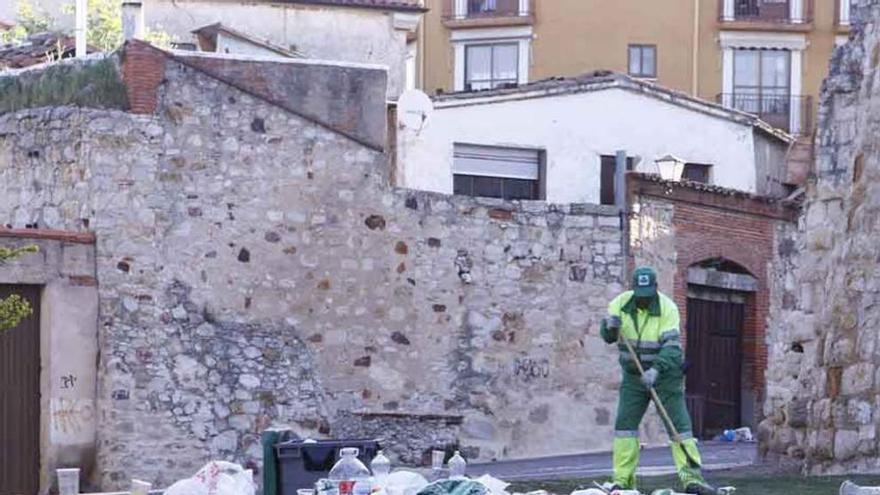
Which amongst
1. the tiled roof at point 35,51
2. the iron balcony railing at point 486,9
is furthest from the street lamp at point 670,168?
the iron balcony railing at point 486,9

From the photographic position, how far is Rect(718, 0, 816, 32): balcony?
50.3m

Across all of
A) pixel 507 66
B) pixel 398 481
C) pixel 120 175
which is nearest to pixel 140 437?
pixel 120 175

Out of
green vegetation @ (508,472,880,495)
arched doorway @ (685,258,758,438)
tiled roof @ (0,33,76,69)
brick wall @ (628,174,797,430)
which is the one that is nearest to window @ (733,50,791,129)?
brick wall @ (628,174,797,430)

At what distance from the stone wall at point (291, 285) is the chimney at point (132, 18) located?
4106 mm

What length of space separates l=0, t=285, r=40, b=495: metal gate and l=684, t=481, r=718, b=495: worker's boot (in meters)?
9.51

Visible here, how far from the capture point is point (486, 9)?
50125 millimetres

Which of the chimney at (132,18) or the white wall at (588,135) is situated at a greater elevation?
the chimney at (132,18)

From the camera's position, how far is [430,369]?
29.5 metres

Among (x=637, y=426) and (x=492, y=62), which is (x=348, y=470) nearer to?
(x=637, y=426)

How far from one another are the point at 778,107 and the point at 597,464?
23511 mm

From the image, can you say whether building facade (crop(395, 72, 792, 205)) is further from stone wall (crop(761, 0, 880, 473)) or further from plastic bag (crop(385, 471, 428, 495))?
plastic bag (crop(385, 471, 428, 495))

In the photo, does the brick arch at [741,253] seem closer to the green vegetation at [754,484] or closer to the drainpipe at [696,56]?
the green vegetation at [754,484]

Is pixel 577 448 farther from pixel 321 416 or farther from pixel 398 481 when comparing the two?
pixel 398 481

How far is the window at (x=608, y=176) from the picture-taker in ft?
110
